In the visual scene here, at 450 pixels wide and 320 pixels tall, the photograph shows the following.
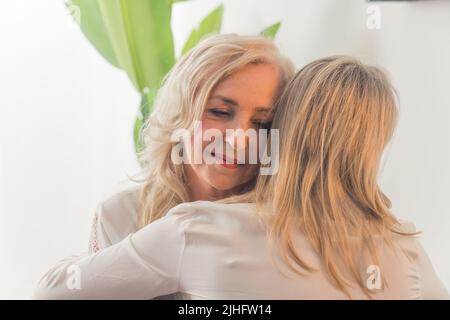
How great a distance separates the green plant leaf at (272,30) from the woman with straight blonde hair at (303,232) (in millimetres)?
151

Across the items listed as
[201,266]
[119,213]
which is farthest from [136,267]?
[119,213]

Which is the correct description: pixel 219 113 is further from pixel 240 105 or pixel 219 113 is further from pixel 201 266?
pixel 201 266

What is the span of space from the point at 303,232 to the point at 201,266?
150mm

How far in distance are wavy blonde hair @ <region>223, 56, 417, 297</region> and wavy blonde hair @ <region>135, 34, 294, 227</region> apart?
74 millimetres

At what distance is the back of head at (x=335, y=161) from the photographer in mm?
864

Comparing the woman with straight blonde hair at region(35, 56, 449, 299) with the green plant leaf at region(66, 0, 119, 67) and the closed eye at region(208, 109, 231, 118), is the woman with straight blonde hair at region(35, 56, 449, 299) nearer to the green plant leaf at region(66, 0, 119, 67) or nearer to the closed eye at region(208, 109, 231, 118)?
the closed eye at region(208, 109, 231, 118)

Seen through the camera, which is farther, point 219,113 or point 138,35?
point 138,35

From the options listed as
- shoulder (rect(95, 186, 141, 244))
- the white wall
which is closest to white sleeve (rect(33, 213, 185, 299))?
shoulder (rect(95, 186, 141, 244))

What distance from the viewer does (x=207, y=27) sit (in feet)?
3.44

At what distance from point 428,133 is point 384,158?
85mm

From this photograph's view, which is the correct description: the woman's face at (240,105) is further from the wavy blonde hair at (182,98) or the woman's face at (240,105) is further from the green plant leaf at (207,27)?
the green plant leaf at (207,27)

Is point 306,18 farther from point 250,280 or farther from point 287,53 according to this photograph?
point 250,280

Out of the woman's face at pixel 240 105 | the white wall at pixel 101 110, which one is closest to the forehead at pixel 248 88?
the woman's face at pixel 240 105

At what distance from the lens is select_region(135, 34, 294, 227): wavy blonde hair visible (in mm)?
922
